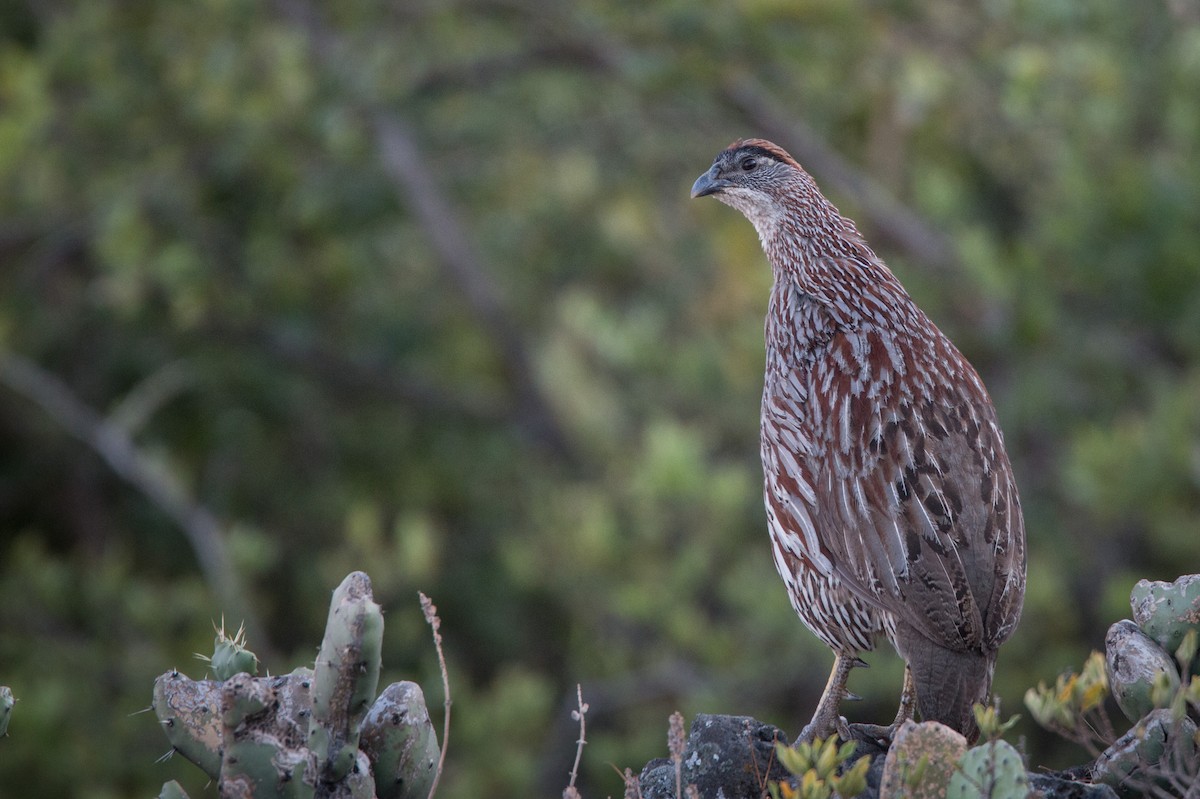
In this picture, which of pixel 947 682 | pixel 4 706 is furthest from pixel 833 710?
pixel 4 706

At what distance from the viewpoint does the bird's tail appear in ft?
15.1

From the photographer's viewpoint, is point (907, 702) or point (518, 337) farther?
point (518, 337)

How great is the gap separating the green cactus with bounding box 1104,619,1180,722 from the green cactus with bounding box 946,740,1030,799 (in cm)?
69

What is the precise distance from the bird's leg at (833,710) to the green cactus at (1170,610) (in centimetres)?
105

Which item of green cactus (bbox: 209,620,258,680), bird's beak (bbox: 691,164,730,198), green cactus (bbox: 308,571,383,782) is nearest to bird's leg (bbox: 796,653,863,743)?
green cactus (bbox: 308,571,383,782)

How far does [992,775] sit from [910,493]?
1485 mm

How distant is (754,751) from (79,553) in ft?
33.0

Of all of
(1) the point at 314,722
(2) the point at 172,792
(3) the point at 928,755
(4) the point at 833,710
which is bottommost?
(3) the point at 928,755

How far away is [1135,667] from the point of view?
4133 mm

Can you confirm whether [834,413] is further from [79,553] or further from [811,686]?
[79,553]

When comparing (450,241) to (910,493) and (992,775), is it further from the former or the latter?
(992,775)

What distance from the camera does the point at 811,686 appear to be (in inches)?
478

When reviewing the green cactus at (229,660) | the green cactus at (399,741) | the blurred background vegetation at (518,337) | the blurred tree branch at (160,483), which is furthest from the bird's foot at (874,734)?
the blurred tree branch at (160,483)

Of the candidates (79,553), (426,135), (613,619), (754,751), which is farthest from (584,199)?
(754,751)
